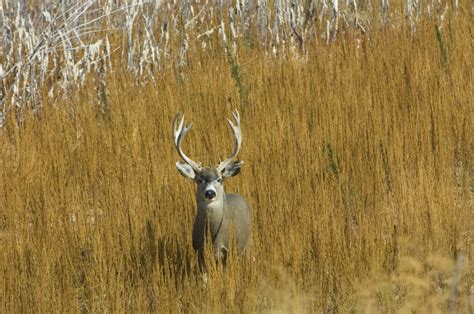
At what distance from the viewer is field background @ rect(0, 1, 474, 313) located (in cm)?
391

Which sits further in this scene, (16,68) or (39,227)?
(16,68)

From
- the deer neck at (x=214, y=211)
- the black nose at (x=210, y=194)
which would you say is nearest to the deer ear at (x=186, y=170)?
the deer neck at (x=214, y=211)

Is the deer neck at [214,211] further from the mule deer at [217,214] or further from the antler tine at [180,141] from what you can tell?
the antler tine at [180,141]

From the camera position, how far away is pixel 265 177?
4.85m

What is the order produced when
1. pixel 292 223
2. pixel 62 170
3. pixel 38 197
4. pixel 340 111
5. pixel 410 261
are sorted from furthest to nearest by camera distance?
pixel 340 111, pixel 62 170, pixel 38 197, pixel 292 223, pixel 410 261

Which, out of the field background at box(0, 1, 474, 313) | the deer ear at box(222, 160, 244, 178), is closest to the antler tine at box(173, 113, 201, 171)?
the deer ear at box(222, 160, 244, 178)

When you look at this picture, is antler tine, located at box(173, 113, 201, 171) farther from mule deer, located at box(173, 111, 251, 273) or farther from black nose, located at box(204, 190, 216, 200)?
black nose, located at box(204, 190, 216, 200)

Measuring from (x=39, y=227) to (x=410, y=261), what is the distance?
1.80m

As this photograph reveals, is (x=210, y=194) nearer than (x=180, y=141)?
Yes

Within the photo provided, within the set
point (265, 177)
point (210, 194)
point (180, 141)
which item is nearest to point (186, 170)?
point (180, 141)

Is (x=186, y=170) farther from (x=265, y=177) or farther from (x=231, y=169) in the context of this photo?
(x=265, y=177)

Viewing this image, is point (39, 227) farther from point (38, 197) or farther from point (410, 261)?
point (410, 261)

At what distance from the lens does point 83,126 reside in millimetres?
5828

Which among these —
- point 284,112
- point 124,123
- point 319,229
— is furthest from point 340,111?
point 319,229
